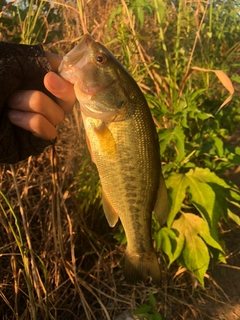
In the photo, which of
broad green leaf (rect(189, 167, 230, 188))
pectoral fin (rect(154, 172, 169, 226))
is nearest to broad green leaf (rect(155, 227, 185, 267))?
broad green leaf (rect(189, 167, 230, 188))

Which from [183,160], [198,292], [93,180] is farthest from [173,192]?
[198,292]

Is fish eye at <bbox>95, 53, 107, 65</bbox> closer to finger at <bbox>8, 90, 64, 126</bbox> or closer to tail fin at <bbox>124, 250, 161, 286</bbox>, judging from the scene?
finger at <bbox>8, 90, 64, 126</bbox>

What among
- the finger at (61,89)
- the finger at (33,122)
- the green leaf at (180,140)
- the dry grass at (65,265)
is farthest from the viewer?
the dry grass at (65,265)

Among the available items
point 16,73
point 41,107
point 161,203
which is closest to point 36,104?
point 41,107

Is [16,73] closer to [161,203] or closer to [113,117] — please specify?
[113,117]

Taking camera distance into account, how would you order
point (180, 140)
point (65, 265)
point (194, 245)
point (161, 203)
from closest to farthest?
1. point (161, 203)
2. point (180, 140)
3. point (194, 245)
4. point (65, 265)

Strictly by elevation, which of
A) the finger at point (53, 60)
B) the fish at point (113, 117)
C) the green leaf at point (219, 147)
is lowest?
the green leaf at point (219, 147)

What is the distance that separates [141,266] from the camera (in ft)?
5.62

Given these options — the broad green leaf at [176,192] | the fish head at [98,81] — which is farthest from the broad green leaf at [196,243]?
the fish head at [98,81]

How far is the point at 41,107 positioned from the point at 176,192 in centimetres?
125

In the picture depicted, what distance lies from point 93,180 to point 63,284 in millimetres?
733

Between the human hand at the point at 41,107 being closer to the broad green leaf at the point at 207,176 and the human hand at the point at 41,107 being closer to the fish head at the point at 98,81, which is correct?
the fish head at the point at 98,81

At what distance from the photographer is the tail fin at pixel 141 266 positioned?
5.57ft

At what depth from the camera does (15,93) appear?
4.46 feet
